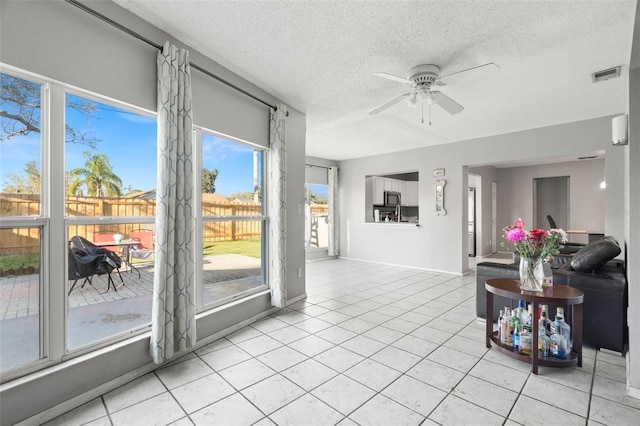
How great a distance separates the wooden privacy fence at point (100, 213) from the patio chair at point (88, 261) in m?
0.07

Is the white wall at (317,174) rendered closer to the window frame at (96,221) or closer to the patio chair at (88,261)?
the window frame at (96,221)

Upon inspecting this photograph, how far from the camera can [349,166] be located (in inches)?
308

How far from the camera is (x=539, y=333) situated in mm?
2463

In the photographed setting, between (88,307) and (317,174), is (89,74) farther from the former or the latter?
(317,174)

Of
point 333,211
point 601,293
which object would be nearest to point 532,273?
point 601,293

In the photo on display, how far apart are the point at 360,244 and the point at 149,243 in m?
5.70

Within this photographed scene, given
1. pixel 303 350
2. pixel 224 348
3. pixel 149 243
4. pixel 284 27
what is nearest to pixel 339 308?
pixel 303 350

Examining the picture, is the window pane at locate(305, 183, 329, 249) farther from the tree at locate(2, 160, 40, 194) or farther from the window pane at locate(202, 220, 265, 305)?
the tree at locate(2, 160, 40, 194)

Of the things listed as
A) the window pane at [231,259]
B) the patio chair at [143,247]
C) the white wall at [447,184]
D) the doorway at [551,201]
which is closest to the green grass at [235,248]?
the window pane at [231,259]

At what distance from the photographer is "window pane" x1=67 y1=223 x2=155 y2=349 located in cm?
204

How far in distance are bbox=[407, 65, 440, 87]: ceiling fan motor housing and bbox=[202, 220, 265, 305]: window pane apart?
238cm

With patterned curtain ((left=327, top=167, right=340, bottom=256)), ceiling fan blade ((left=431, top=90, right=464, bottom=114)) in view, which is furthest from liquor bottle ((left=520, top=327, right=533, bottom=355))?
patterned curtain ((left=327, top=167, right=340, bottom=256))

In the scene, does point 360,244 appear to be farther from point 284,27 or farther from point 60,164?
point 60,164

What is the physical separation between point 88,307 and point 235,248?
1567mm
